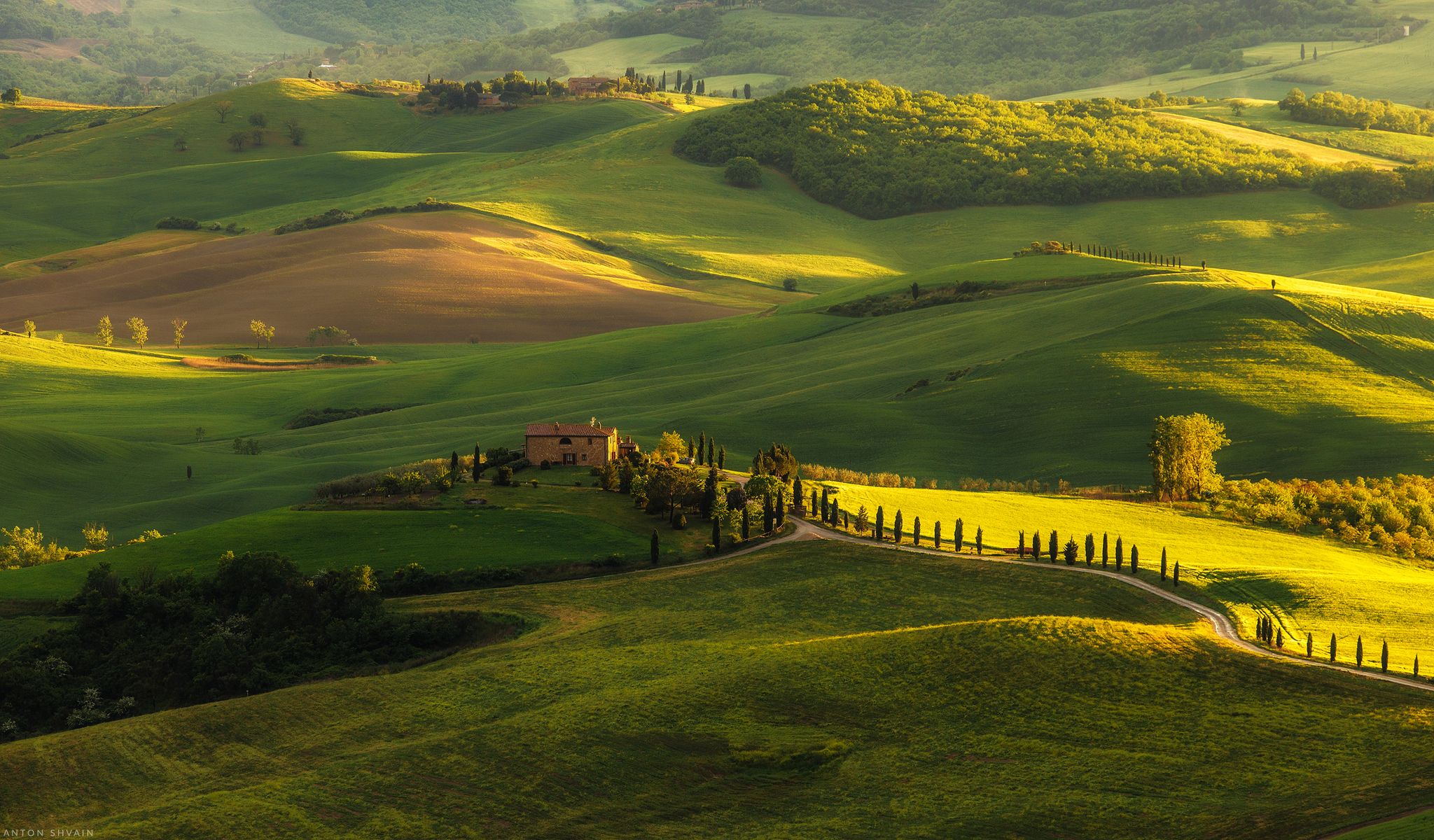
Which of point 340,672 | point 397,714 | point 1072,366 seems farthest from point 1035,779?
point 1072,366

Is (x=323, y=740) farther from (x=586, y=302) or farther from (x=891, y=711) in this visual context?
(x=586, y=302)

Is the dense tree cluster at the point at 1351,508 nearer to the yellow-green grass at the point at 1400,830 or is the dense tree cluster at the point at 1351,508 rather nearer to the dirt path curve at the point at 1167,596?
the dirt path curve at the point at 1167,596

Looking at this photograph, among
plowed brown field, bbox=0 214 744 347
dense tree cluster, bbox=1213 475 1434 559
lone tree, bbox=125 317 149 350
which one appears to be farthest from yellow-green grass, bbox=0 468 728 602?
lone tree, bbox=125 317 149 350

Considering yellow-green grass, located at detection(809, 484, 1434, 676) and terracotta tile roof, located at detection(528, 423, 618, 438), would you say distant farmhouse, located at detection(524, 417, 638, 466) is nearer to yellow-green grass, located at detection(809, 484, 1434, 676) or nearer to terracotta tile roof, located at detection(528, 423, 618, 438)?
terracotta tile roof, located at detection(528, 423, 618, 438)

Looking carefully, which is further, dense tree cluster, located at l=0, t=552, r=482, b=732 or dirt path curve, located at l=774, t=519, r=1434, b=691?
dense tree cluster, located at l=0, t=552, r=482, b=732

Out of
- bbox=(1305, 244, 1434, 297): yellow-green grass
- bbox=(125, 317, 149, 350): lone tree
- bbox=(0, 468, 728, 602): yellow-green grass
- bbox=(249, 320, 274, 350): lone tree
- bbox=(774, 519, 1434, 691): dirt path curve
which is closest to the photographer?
bbox=(774, 519, 1434, 691): dirt path curve
